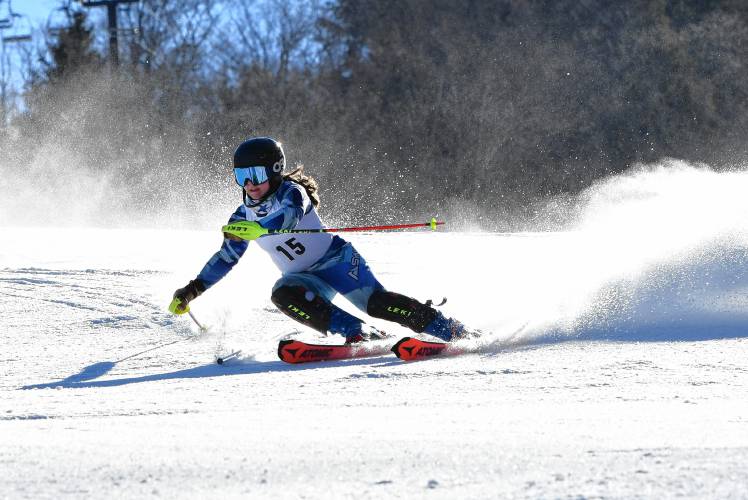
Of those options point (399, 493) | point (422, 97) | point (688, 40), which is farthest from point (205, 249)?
point (688, 40)

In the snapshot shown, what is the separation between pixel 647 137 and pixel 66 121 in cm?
1652

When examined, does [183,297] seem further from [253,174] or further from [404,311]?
[404,311]

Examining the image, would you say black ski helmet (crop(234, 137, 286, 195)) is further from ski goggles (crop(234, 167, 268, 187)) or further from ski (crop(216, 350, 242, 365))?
ski (crop(216, 350, 242, 365))

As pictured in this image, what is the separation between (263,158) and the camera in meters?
4.75

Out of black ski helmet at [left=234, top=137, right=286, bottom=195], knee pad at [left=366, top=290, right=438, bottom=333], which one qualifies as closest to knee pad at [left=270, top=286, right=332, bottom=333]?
knee pad at [left=366, top=290, right=438, bottom=333]

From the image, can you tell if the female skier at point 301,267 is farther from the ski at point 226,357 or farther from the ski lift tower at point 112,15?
the ski lift tower at point 112,15

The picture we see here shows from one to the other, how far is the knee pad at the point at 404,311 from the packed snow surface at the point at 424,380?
0.25m

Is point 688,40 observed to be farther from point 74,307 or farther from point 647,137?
point 74,307

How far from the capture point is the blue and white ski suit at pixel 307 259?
4785 millimetres

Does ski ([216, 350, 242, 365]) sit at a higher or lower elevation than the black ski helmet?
lower

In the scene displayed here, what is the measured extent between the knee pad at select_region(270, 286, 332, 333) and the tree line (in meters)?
21.3

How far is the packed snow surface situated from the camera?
2.06m

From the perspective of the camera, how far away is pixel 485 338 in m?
4.90

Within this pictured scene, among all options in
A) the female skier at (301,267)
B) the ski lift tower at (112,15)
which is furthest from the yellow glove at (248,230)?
the ski lift tower at (112,15)
